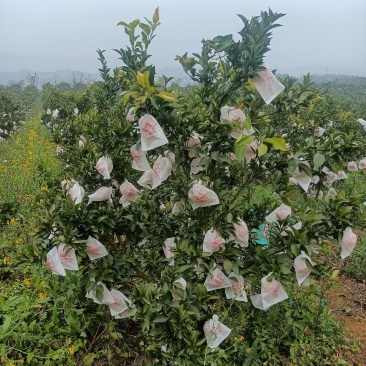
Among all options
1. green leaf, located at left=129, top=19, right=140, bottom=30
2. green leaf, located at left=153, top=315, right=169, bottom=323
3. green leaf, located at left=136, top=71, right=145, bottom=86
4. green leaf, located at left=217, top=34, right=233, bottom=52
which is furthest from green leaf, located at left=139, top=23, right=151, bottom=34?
green leaf, located at left=153, top=315, right=169, bottom=323

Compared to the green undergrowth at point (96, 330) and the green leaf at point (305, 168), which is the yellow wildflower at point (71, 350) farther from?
the green leaf at point (305, 168)

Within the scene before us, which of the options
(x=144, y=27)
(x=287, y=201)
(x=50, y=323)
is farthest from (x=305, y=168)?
(x=50, y=323)

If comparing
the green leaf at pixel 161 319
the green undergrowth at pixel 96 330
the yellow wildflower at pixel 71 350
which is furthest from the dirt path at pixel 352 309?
the yellow wildflower at pixel 71 350

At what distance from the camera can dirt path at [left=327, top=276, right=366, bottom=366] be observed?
2.26m

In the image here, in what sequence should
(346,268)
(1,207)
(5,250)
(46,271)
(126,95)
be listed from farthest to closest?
(1,207) < (346,268) < (5,250) < (46,271) < (126,95)

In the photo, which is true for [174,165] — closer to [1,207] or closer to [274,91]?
[274,91]

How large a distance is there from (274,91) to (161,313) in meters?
1.13

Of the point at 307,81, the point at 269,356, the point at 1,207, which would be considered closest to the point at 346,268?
the point at 269,356

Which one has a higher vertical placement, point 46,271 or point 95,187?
point 95,187

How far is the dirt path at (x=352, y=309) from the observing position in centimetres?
226

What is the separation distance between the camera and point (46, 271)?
2.64 m

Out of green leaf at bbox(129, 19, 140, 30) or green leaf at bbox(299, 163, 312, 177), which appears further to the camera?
green leaf at bbox(129, 19, 140, 30)

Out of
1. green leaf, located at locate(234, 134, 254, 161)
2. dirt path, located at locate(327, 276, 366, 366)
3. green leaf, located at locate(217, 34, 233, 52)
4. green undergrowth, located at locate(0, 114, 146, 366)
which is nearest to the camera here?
green leaf, located at locate(234, 134, 254, 161)

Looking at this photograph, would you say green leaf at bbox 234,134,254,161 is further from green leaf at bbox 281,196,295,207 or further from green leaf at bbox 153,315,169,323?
green leaf at bbox 153,315,169,323
